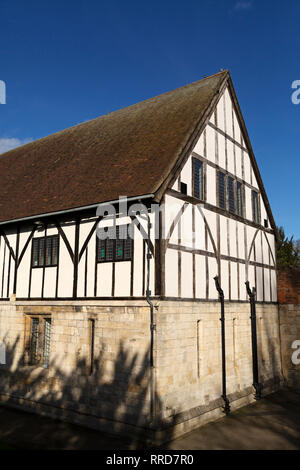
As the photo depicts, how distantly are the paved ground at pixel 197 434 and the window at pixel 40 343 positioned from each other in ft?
5.43

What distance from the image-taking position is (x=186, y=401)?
11047mm

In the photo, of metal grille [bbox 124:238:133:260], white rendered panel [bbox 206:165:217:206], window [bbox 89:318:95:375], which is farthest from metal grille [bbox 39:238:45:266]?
white rendered panel [bbox 206:165:217:206]

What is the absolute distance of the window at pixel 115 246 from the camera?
11461 millimetres

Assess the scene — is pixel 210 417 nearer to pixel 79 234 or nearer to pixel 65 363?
pixel 65 363

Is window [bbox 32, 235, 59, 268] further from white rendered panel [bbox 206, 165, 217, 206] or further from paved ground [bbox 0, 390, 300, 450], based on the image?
white rendered panel [bbox 206, 165, 217, 206]

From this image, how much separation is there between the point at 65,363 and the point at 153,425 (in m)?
3.66

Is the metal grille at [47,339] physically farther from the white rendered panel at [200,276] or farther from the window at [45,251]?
the white rendered panel at [200,276]

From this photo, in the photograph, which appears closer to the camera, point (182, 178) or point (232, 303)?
point (182, 178)

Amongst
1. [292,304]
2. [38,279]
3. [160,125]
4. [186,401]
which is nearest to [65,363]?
[38,279]

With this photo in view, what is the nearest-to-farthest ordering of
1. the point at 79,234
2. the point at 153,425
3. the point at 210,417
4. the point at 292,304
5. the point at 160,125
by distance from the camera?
the point at 153,425
the point at 210,417
the point at 79,234
the point at 160,125
the point at 292,304

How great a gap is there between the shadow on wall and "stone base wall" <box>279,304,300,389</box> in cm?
872

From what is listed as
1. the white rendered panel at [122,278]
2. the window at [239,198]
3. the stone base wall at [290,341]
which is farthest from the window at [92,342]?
the stone base wall at [290,341]

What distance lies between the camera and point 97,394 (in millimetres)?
11172

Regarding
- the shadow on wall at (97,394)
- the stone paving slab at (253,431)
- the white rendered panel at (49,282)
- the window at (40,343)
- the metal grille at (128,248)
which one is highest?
the metal grille at (128,248)
